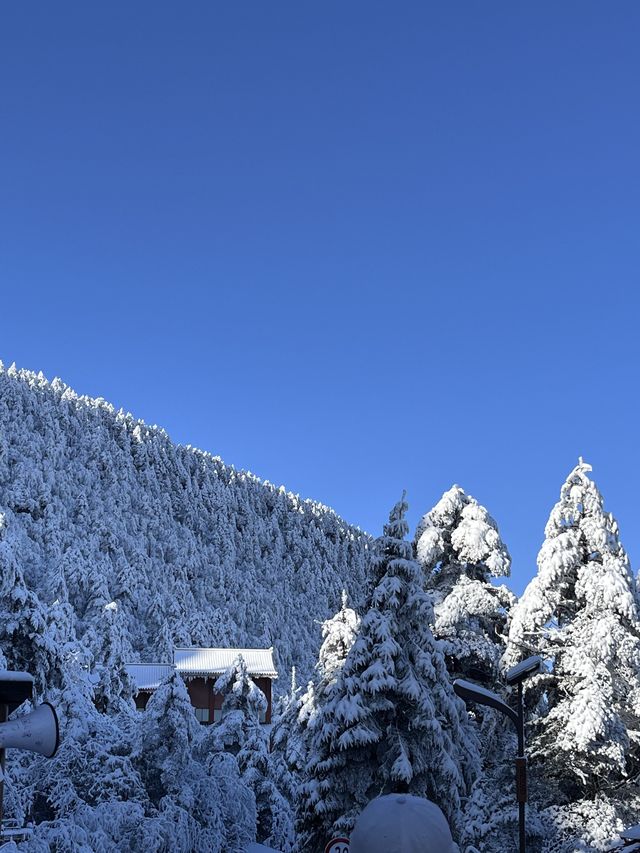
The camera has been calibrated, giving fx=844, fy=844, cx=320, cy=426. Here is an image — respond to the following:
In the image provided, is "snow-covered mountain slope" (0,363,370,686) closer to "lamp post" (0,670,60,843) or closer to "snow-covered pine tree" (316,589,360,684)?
"snow-covered pine tree" (316,589,360,684)

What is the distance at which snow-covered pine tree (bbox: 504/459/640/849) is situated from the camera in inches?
750

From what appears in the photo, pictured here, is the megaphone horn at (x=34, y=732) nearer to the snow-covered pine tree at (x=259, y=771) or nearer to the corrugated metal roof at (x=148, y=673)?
the snow-covered pine tree at (x=259, y=771)

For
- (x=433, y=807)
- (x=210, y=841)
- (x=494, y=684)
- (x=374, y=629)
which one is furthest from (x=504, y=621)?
(x=433, y=807)

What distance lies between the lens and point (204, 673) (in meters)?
51.1

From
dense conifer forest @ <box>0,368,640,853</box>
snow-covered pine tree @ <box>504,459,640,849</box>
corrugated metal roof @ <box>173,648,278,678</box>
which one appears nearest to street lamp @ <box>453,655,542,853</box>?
dense conifer forest @ <box>0,368,640,853</box>

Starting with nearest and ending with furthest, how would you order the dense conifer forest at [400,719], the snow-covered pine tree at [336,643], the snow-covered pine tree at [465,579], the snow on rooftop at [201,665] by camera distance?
the dense conifer forest at [400,719], the snow-covered pine tree at [465,579], the snow-covered pine tree at [336,643], the snow on rooftop at [201,665]

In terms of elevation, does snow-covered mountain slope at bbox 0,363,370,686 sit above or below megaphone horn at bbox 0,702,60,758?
above

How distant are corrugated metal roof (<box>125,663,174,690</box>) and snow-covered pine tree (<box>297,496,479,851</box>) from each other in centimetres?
3323

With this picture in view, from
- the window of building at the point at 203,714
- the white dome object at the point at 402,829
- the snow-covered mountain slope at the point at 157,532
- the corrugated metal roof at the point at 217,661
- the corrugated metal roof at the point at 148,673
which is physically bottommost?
the white dome object at the point at 402,829

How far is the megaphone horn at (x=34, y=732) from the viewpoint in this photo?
263 inches

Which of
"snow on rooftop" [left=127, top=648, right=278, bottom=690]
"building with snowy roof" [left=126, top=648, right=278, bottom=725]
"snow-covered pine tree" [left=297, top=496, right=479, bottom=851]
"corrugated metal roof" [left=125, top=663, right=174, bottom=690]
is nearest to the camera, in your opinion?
"snow-covered pine tree" [left=297, top=496, right=479, bottom=851]

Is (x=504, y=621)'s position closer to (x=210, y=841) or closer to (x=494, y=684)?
(x=494, y=684)

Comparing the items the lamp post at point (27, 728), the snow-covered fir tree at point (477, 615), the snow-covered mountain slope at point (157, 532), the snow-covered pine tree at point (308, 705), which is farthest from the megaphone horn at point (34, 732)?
the snow-covered mountain slope at point (157, 532)

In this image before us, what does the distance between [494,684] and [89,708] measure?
11101 millimetres
